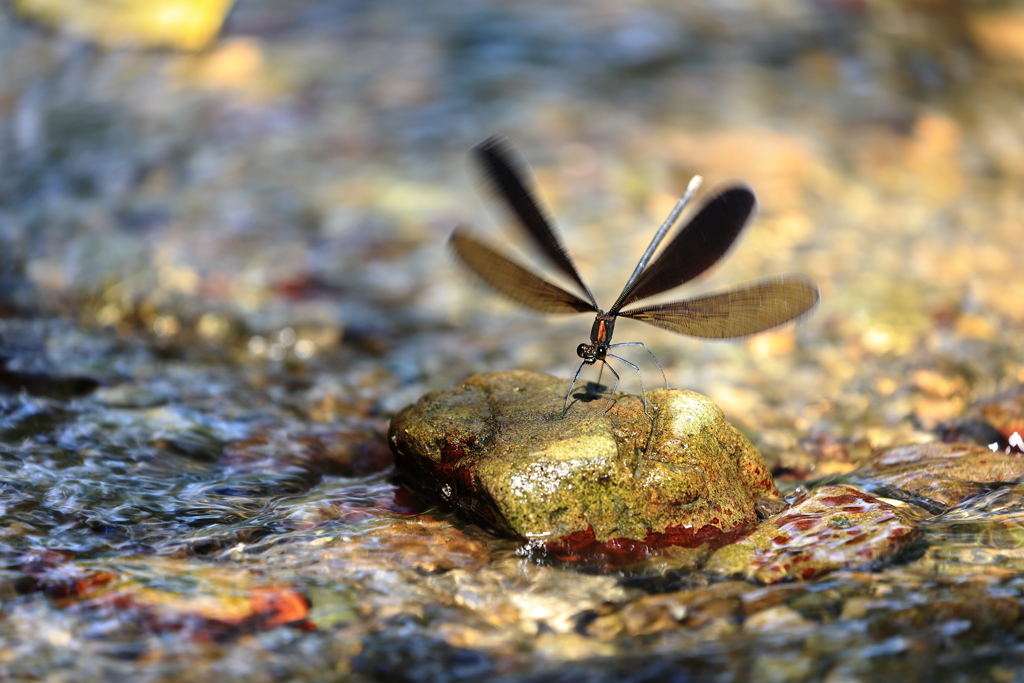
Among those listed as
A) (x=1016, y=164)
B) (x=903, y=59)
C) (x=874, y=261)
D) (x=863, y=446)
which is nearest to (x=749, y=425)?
(x=863, y=446)

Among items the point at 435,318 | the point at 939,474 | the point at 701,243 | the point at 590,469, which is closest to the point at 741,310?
the point at 701,243

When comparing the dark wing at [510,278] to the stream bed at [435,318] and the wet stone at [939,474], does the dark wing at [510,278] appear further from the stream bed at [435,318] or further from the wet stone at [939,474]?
the wet stone at [939,474]

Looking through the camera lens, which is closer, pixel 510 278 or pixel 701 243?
pixel 701 243

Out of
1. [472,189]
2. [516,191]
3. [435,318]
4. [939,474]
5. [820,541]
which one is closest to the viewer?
[820,541]

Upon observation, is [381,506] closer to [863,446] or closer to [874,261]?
[863,446]

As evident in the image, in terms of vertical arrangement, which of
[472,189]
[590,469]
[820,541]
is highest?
[472,189]

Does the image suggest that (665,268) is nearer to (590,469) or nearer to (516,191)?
(516,191)

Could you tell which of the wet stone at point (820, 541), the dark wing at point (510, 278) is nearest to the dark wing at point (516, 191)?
the dark wing at point (510, 278)
